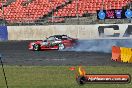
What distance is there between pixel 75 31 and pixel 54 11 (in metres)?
8.58

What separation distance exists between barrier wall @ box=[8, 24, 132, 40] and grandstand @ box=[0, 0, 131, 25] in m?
1.48

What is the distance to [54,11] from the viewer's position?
5244cm

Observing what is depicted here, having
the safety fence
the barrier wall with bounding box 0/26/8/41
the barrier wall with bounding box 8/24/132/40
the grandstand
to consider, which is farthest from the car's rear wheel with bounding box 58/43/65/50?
the barrier wall with bounding box 0/26/8/41

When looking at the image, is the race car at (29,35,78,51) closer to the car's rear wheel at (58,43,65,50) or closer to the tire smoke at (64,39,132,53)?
the car's rear wheel at (58,43,65,50)

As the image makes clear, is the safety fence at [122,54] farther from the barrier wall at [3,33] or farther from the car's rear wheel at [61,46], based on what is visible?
the barrier wall at [3,33]

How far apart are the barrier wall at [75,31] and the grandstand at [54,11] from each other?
4.86 feet

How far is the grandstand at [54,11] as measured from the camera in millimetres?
48375

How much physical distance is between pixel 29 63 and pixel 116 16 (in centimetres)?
2200

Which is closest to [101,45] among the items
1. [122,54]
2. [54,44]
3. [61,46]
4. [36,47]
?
[61,46]

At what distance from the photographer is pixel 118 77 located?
10523 mm

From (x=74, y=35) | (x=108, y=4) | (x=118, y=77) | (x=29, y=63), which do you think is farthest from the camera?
(x=108, y=4)

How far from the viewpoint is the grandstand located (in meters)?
48.4

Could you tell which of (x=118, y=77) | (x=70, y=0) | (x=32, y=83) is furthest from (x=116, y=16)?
(x=118, y=77)

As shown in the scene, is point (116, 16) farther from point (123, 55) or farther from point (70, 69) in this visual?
point (70, 69)
